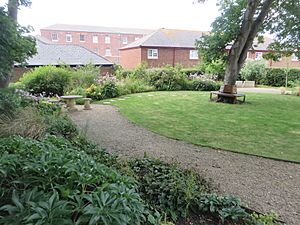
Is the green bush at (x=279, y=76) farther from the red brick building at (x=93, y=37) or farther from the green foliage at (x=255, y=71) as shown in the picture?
the red brick building at (x=93, y=37)

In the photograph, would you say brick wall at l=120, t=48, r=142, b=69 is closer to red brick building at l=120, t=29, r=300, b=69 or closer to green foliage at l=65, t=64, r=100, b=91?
red brick building at l=120, t=29, r=300, b=69

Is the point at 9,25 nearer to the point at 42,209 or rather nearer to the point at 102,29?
the point at 42,209

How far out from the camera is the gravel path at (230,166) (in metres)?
3.13

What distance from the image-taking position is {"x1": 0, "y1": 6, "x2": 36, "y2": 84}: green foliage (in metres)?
4.57

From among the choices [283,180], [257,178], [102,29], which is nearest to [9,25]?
[257,178]

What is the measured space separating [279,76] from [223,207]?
2190cm

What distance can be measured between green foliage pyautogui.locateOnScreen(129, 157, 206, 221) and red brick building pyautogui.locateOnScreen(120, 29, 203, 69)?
23.0 meters

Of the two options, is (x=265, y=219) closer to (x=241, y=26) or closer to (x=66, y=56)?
(x=241, y=26)

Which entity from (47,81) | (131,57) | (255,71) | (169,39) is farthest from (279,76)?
(47,81)

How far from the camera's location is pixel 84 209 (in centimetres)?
153

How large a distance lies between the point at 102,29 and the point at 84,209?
5063 cm

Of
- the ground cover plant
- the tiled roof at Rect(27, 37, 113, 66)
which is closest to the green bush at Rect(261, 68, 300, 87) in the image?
the tiled roof at Rect(27, 37, 113, 66)

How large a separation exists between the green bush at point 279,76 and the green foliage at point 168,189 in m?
21.2

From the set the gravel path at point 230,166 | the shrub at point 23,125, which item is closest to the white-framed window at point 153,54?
the gravel path at point 230,166
